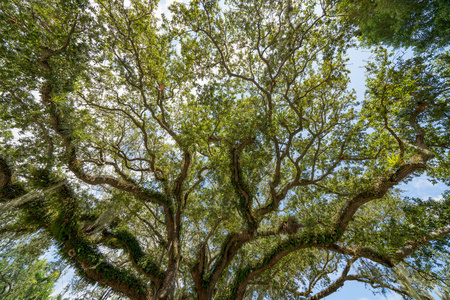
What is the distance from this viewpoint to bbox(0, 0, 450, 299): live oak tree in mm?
4477

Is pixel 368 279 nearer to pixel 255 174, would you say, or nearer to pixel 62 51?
Answer: pixel 255 174

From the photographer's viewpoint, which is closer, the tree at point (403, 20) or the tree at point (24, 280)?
the tree at point (403, 20)

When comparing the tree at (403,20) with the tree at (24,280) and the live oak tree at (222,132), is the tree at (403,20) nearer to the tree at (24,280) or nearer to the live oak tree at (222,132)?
the live oak tree at (222,132)

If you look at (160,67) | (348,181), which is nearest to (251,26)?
(160,67)

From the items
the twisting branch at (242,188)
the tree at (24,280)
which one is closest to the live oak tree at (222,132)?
the twisting branch at (242,188)

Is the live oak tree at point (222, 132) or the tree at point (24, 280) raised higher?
the live oak tree at point (222, 132)

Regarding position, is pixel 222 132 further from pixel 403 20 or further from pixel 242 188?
pixel 403 20

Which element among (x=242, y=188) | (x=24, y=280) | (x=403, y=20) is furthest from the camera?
(x=24, y=280)

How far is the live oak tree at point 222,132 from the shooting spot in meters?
4.48

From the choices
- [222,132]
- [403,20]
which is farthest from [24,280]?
[403,20]

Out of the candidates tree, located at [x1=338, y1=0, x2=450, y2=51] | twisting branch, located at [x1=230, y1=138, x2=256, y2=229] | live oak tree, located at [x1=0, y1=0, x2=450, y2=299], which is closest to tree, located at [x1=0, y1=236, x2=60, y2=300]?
live oak tree, located at [x1=0, y1=0, x2=450, y2=299]

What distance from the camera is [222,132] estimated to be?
Result: 256 inches

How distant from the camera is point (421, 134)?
4602 mm

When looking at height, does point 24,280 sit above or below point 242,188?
below
